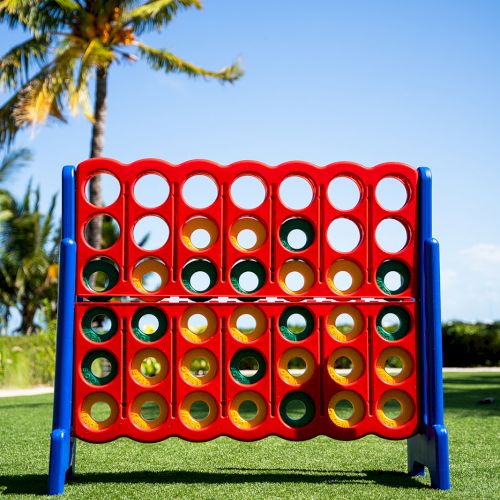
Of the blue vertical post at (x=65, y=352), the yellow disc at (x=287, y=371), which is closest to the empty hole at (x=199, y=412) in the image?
the yellow disc at (x=287, y=371)

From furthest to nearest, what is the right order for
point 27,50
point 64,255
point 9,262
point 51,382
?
point 9,262 → point 27,50 → point 51,382 → point 64,255

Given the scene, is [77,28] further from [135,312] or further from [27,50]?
[135,312]

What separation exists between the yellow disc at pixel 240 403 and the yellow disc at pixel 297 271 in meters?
0.80

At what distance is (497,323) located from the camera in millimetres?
25328

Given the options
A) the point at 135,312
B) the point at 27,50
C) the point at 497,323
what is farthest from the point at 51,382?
the point at 497,323

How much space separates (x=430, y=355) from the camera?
550cm

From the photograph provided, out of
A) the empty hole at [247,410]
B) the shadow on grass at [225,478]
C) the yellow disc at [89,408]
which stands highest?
the yellow disc at [89,408]

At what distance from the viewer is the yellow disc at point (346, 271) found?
18.5ft

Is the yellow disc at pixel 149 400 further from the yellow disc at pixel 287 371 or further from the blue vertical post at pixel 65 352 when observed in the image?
the yellow disc at pixel 287 371

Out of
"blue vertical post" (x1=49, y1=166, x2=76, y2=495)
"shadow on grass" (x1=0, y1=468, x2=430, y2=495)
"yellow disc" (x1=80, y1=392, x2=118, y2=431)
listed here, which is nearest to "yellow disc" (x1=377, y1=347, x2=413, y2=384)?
"shadow on grass" (x1=0, y1=468, x2=430, y2=495)

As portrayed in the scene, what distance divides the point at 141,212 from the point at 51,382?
1268 cm

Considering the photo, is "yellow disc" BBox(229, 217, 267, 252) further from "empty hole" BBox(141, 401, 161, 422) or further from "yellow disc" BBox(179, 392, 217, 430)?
"empty hole" BBox(141, 401, 161, 422)

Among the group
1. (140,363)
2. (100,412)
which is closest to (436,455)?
(140,363)

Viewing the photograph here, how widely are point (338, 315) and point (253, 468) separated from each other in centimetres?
151
